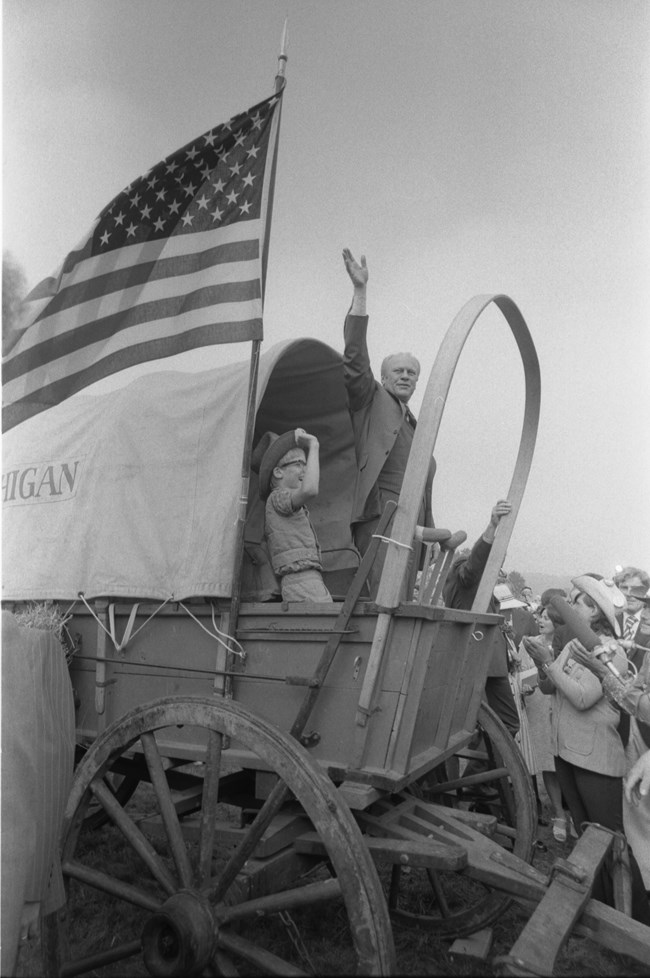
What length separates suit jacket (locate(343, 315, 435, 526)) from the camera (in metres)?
3.51

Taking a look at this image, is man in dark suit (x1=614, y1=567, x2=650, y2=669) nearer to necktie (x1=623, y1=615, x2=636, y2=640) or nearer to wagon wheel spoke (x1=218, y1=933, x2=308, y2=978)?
necktie (x1=623, y1=615, x2=636, y2=640)

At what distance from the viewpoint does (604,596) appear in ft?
10.9

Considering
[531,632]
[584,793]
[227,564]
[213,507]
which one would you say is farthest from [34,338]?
[531,632]

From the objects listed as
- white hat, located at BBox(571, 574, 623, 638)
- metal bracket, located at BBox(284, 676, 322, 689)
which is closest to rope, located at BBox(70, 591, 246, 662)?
metal bracket, located at BBox(284, 676, 322, 689)

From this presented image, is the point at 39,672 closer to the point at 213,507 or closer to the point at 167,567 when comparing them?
the point at 167,567

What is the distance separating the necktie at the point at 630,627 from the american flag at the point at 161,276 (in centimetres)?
263

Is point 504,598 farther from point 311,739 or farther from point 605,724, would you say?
point 311,739

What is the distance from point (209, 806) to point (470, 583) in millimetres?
2343

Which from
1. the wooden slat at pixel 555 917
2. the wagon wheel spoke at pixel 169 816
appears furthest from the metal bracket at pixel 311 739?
the wooden slat at pixel 555 917

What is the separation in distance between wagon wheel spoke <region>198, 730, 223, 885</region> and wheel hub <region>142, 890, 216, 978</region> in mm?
108

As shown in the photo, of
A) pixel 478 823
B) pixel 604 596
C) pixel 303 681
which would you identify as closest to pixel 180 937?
pixel 303 681

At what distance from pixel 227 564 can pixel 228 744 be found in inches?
27.1

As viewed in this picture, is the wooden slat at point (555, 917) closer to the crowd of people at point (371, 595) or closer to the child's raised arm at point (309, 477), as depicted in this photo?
the crowd of people at point (371, 595)

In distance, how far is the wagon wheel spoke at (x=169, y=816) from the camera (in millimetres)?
Result: 2174
